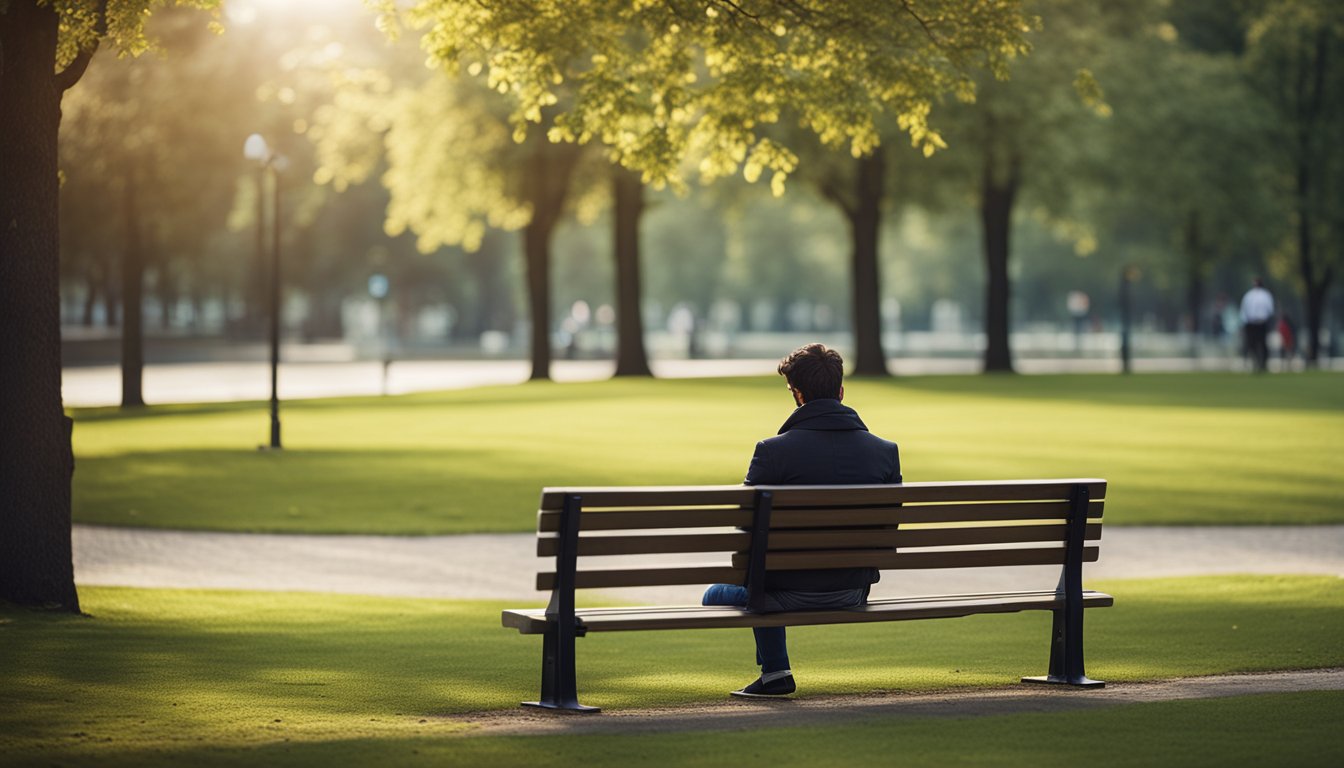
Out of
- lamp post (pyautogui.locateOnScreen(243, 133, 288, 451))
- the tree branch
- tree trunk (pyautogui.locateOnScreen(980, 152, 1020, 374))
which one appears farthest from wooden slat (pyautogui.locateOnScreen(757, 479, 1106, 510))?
tree trunk (pyautogui.locateOnScreen(980, 152, 1020, 374))

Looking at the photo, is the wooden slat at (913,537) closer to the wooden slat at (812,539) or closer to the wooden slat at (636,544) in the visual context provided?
the wooden slat at (812,539)

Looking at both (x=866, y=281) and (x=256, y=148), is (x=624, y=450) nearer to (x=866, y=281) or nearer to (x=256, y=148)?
(x=256, y=148)

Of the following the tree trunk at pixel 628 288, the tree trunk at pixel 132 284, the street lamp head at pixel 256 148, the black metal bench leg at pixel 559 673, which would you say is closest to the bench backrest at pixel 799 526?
the black metal bench leg at pixel 559 673

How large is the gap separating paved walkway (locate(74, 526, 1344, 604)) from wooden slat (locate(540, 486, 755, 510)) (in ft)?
16.4

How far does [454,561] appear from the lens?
50.0ft

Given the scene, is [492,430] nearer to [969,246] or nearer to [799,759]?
[799,759]

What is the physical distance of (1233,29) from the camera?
61438mm

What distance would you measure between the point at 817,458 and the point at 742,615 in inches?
29.3

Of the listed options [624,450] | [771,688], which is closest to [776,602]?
[771,688]

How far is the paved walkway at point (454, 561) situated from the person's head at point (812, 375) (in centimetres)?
483

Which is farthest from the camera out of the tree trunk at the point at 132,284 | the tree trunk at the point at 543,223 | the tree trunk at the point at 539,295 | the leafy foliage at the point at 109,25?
the tree trunk at the point at 539,295

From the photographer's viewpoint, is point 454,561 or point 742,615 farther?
point 454,561

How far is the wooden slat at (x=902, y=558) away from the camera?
310 inches

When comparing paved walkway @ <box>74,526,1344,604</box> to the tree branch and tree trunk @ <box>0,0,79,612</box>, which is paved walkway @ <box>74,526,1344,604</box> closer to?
tree trunk @ <box>0,0,79,612</box>
